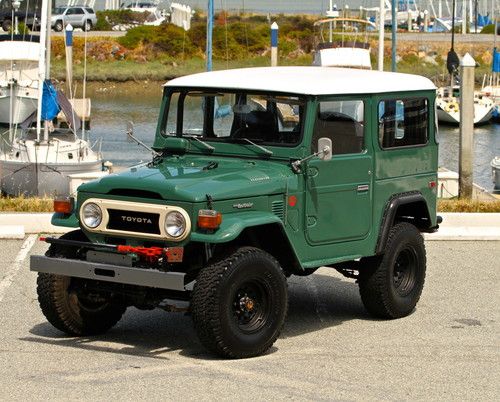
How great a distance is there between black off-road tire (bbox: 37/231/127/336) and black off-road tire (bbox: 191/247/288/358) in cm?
105

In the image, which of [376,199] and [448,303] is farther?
[448,303]

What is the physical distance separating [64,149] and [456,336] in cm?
1881

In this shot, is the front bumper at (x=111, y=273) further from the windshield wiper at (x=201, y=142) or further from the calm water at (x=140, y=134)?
the calm water at (x=140, y=134)

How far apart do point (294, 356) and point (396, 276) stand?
180 cm

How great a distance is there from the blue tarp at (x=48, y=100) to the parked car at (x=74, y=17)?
39992 millimetres

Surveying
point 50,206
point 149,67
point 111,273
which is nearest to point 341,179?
point 111,273

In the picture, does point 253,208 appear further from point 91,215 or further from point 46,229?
point 46,229

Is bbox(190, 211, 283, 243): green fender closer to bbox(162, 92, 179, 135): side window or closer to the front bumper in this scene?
the front bumper

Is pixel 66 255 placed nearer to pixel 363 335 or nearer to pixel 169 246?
pixel 169 246

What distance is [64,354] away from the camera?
30.8ft

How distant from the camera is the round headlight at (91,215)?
9484 millimetres

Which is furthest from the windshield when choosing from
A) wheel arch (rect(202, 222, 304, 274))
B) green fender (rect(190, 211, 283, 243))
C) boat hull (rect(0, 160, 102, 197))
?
boat hull (rect(0, 160, 102, 197))

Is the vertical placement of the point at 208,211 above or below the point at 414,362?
above

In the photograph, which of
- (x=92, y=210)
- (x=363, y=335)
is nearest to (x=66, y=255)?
(x=92, y=210)
